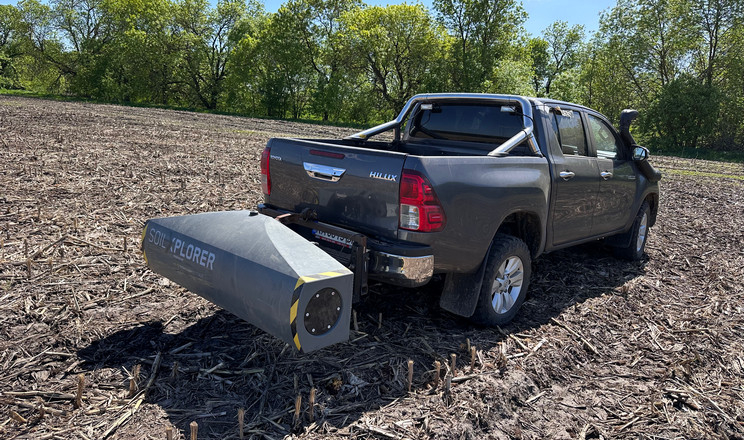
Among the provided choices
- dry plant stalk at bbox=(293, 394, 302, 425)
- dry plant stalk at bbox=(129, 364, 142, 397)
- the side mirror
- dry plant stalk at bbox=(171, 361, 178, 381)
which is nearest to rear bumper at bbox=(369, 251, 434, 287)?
dry plant stalk at bbox=(293, 394, 302, 425)

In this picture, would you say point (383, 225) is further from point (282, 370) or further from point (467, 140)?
point (467, 140)

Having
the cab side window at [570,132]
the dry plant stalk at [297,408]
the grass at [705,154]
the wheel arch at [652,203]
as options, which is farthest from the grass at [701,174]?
the dry plant stalk at [297,408]

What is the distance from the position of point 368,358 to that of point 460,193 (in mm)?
1409

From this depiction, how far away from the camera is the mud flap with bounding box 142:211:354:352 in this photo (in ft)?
10.8

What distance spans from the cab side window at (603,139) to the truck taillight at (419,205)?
10.2 feet

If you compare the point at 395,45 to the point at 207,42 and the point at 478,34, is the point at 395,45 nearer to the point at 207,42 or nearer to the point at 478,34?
the point at 478,34

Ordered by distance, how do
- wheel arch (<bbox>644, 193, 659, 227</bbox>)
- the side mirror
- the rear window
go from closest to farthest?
the rear window < the side mirror < wheel arch (<bbox>644, 193, 659, 227</bbox>)

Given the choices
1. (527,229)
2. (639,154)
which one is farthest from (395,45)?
(527,229)

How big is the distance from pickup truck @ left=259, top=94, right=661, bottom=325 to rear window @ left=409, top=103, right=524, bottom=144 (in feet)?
0.04

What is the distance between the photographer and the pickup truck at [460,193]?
3918 mm

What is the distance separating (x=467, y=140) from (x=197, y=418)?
12.1 feet

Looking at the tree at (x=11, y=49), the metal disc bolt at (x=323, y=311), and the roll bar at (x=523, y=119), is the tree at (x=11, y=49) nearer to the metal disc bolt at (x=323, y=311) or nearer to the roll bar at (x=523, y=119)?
the roll bar at (x=523, y=119)

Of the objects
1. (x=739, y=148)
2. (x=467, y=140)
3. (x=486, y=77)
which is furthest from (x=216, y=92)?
(x=467, y=140)

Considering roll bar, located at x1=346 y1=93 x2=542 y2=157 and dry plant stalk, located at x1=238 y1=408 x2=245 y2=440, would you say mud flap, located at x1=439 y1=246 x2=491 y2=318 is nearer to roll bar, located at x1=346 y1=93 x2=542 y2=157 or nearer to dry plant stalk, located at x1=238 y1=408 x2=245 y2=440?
roll bar, located at x1=346 y1=93 x2=542 y2=157
